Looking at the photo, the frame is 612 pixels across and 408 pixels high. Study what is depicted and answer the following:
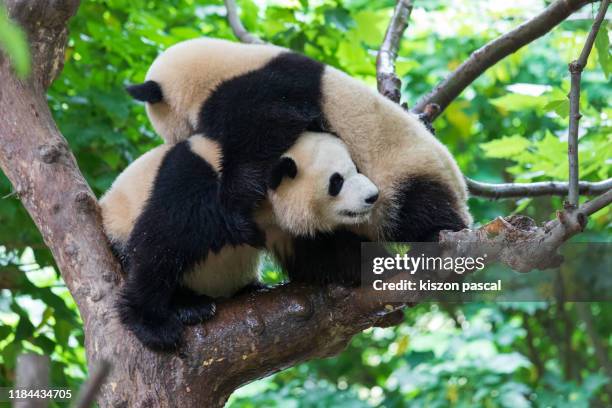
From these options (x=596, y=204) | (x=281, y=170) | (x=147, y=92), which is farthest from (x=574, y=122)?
(x=147, y=92)

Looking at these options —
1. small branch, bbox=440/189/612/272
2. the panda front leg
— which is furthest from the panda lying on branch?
small branch, bbox=440/189/612/272

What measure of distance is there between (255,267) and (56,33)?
1.42 meters

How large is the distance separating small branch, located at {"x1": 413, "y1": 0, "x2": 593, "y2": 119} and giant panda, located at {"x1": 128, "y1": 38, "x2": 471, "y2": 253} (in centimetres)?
89

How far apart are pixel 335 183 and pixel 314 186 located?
95 mm

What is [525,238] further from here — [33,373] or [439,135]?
[439,135]

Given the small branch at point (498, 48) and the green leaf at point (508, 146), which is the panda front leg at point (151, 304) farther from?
the green leaf at point (508, 146)

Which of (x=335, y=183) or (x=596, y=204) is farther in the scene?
(x=335, y=183)

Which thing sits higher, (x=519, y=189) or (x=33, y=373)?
(x=33, y=373)

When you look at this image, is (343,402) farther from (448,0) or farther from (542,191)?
(448,0)

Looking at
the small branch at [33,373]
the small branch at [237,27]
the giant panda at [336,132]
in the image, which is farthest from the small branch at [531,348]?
the small branch at [33,373]

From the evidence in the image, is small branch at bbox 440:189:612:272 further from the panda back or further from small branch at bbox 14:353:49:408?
small branch at bbox 14:353:49:408

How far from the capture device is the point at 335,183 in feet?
9.73

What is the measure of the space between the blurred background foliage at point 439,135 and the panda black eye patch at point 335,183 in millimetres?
868

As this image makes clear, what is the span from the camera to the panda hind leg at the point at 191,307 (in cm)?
291
